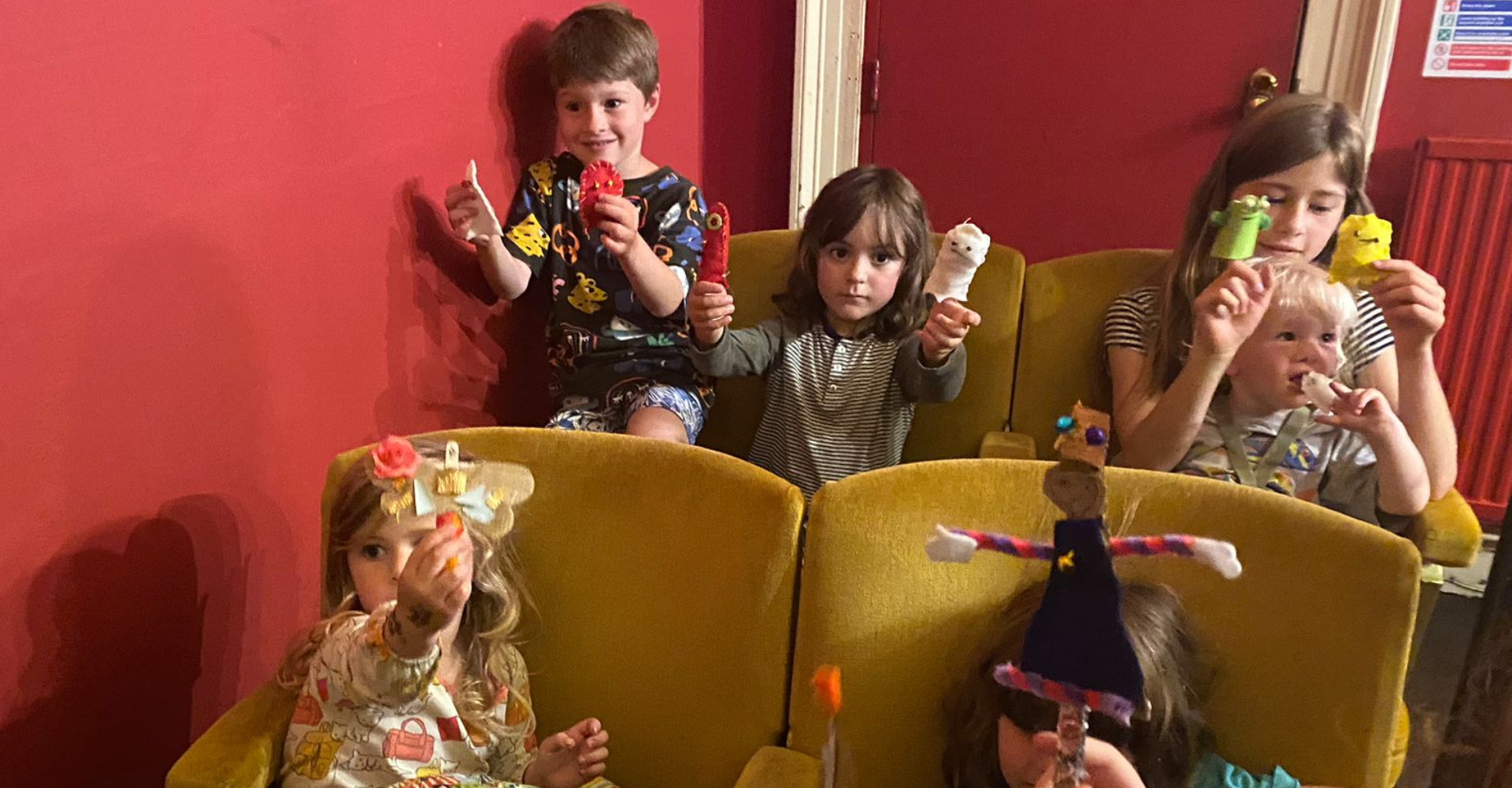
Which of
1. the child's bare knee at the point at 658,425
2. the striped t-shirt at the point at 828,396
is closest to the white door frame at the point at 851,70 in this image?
the striped t-shirt at the point at 828,396

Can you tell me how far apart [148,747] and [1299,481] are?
1545 mm

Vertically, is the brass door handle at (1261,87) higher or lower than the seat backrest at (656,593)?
higher

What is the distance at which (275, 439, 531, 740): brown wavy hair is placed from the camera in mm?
1096

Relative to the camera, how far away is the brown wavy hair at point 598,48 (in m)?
1.69

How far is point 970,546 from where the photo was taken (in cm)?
64

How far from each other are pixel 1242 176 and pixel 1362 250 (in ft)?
1.19

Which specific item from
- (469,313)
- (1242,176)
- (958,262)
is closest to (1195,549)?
(958,262)

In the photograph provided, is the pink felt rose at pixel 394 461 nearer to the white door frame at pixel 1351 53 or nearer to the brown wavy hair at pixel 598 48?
the brown wavy hair at pixel 598 48

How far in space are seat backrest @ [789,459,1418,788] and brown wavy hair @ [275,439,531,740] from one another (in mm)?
334

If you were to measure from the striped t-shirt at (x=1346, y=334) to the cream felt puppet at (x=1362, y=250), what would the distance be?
0.30ft

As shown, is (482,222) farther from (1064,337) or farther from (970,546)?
(970,546)

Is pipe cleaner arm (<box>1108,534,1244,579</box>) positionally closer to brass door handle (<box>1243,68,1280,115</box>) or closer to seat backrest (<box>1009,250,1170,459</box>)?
seat backrest (<box>1009,250,1170,459</box>)

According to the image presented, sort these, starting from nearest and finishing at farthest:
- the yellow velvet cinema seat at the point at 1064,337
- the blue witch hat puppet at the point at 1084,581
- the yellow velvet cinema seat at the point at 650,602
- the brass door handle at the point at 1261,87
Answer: the blue witch hat puppet at the point at 1084,581 < the yellow velvet cinema seat at the point at 650,602 < the yellow velvet cinema seat at the point at 1064,337 < the brass door handle at the point at 1261,87

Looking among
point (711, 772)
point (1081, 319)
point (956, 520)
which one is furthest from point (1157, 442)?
point (711, 772)
